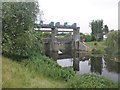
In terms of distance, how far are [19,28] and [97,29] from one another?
47.3 metres

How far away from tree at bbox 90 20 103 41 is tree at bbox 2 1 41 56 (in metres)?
44.2

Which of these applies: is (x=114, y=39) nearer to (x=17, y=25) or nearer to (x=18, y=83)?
(x=17, y=25)

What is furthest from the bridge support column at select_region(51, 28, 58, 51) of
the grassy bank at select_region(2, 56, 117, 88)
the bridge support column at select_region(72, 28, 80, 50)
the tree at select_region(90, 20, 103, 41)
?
the grassy bank at select_region(2, 56, 117, 88)

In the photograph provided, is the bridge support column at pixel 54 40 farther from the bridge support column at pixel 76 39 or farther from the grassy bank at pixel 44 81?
the grassy bank at pixel 44 81

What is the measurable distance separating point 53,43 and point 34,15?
103 ft

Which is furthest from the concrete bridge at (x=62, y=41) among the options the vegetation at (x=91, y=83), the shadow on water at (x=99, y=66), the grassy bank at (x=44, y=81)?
the vegetation at (x=91, y=83)

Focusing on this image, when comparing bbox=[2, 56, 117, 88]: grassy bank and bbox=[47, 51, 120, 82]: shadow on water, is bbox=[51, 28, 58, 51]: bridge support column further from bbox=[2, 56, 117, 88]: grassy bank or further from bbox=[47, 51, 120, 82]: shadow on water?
bbox=[2, 56, 117, 88]: grassy bank

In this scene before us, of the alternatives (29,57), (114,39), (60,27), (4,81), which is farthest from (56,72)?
(60,27)

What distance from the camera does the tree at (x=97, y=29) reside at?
5975 centimetres

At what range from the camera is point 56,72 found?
13641mm

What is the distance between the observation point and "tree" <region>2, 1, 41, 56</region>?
46.4 feet

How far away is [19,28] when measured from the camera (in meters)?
15.5

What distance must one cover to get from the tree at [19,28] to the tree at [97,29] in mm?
44194

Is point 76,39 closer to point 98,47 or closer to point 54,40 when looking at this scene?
point 98,47
